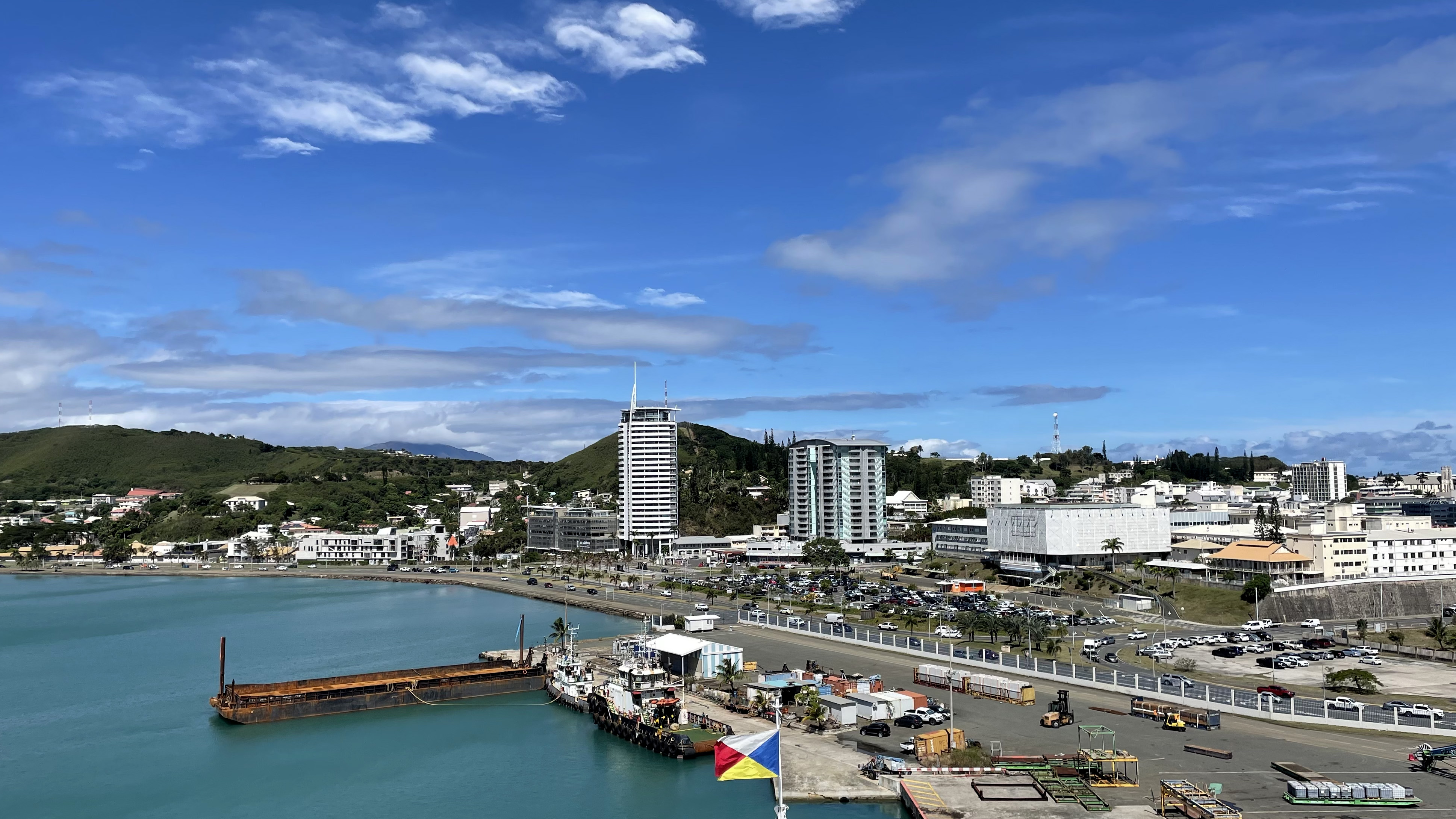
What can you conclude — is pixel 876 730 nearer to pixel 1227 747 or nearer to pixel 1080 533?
pixel 1227 747

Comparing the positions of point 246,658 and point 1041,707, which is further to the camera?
point 246,658

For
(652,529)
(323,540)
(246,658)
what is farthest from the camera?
(323,540)

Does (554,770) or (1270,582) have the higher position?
(1270,582)

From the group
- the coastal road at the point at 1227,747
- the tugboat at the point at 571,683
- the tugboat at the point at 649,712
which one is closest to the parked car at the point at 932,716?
the coastal road at the point at 1227,747

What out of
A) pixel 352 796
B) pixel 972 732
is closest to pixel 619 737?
pixel 352 796

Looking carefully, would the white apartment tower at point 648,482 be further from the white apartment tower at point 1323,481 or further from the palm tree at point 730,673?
the white apartment tower at point 1323,481

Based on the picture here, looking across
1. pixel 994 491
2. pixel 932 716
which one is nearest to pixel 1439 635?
pixel 932 716

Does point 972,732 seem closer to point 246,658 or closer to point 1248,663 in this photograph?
point 1248,663
